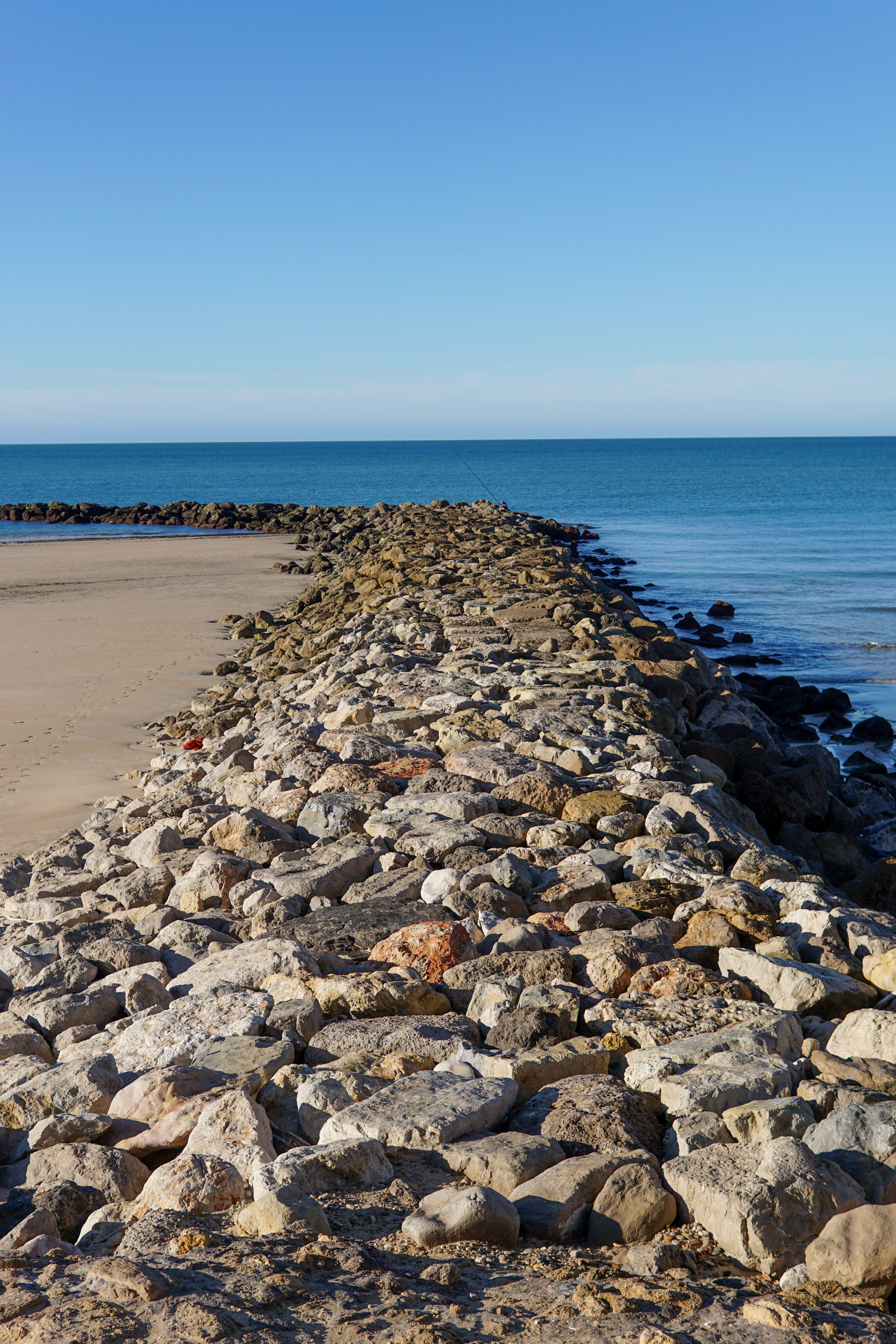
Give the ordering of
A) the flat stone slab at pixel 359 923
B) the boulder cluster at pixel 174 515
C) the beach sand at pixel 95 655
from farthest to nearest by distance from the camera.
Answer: the boulder cluster at pixel 174 515 < the beach sand at pixel 95 655 < the flat stone slab at pixel 359 923

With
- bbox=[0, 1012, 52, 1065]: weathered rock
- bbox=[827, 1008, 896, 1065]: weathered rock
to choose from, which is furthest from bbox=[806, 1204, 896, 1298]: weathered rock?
bbox=[0, 1012, 52, 1065]: weathered rock

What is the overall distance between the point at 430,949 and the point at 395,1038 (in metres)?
0.61

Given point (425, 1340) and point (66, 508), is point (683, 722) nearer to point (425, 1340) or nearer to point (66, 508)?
point (425, 1340)

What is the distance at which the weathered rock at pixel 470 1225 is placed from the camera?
247cm

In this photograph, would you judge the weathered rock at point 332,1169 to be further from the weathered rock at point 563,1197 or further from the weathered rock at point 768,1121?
the weathered rock at point 768,1121

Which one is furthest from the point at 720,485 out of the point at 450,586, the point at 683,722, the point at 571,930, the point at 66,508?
the point at 571,930

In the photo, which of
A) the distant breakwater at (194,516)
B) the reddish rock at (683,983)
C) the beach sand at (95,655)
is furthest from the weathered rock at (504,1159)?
the distant breakwater at (194,516)

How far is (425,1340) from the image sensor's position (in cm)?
211

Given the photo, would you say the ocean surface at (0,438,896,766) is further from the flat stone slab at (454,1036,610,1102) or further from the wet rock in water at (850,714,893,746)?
the flat stone slab at (454,1036,610,1102)

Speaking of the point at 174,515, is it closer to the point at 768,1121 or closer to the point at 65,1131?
the point at 65,1131

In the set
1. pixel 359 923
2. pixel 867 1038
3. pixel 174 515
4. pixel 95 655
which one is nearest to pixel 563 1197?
pixel 867 1038

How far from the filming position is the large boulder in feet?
8.00

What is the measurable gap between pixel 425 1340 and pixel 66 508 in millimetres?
44622

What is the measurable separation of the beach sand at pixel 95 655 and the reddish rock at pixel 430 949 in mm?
3735
